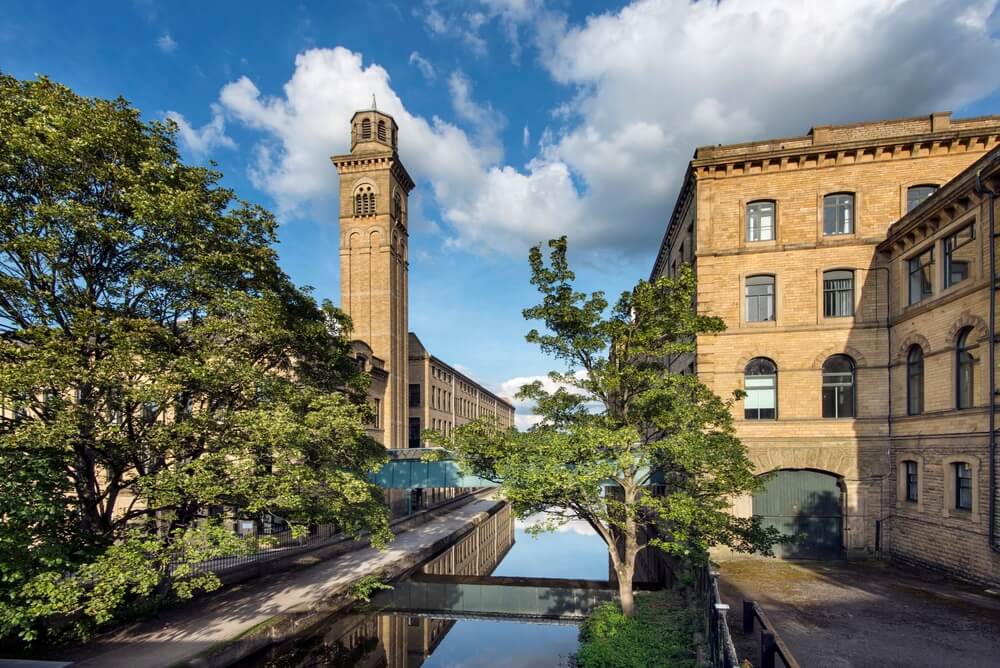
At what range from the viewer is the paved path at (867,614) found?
10.7 m

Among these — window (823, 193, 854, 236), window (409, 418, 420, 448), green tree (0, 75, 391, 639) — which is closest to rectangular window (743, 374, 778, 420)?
window (823, 193, 854, 236)

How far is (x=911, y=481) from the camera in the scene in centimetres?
1795

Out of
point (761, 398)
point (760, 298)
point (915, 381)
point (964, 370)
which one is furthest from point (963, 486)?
point (760, 298)

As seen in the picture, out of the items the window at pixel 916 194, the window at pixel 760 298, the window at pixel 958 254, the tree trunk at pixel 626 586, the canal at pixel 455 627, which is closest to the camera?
the tree trunk at pixel 626 586

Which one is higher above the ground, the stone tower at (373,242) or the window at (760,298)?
the stone tower at (373,242)

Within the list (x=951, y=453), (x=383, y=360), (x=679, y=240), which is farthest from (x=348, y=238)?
(x=951, y=453)

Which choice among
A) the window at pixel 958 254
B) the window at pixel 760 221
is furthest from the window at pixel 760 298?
the window at pixel 958 254

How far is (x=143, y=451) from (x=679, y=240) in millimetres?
22577

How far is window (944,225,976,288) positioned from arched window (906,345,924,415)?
250 cm

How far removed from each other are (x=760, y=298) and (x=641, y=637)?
13459 millimetres

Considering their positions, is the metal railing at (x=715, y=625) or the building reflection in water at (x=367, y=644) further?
the building reflection in water at (x=367, y=644)

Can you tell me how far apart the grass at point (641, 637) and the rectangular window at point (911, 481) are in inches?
385

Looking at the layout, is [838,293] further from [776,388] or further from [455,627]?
[455,627]

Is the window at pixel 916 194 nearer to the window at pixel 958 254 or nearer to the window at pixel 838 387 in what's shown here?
the window at pixel 958 254
